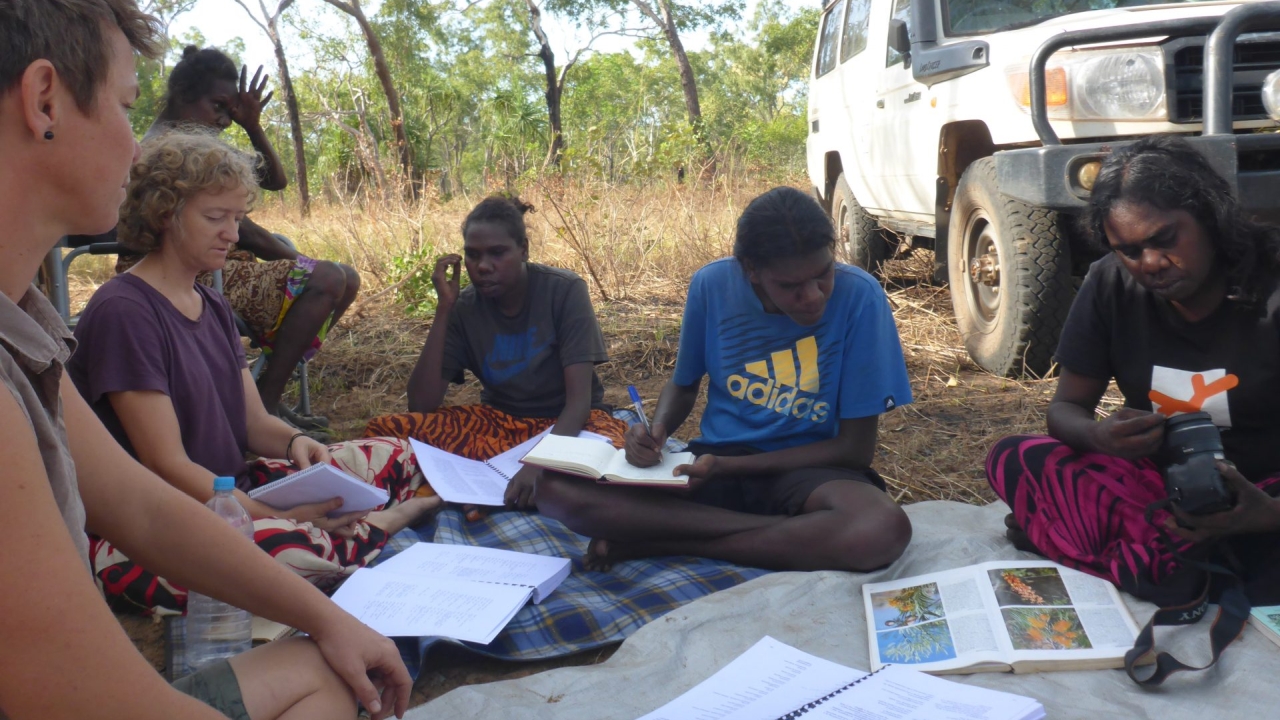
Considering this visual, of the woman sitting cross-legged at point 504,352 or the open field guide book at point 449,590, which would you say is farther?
the woman sitting cross-legged at point 504,352

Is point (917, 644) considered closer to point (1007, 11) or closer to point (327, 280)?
point (327, 280)

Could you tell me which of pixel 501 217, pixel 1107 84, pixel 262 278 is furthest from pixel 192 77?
pixel 1107 84

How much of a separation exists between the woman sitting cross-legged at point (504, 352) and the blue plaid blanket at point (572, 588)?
48 cm

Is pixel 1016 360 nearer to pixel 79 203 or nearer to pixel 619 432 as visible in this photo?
pixel 619 432

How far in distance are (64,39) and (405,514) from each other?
6.94 ft

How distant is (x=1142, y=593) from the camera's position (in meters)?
2.16

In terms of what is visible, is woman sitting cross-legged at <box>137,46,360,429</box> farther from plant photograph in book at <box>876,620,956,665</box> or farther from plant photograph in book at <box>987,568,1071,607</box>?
plant photograph in book at <box>987,568,1071,607</box>

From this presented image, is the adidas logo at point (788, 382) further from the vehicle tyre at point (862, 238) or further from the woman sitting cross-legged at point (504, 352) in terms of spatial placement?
the vehicle tyre at point (862, 238)

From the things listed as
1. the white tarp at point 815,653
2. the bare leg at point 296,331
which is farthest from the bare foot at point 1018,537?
the bare leg at point 296,331

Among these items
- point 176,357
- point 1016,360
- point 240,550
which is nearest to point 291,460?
point 176,357

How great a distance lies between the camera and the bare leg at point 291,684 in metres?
1.30

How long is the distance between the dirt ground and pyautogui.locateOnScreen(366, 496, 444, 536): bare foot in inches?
26.1

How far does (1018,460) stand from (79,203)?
2.16 meters

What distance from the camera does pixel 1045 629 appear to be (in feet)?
6.70
